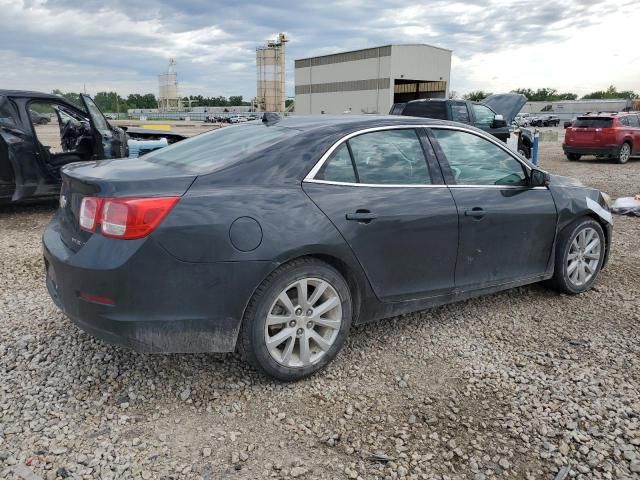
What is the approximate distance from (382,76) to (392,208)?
70522 millimetres

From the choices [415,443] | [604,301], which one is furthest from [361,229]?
[604,301]

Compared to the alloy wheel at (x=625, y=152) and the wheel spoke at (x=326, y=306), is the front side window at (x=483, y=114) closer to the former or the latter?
the alloy wheel at (x=625, y=152)

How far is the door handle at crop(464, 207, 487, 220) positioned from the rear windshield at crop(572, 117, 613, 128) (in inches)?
607

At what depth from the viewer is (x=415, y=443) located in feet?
8.52

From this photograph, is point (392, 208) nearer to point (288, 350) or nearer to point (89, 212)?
point (288, 350)

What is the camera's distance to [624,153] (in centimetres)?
1659

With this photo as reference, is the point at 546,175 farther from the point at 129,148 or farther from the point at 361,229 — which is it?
the point at 129,148

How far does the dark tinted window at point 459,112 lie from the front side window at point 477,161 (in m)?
9.40

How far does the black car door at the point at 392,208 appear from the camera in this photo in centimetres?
312

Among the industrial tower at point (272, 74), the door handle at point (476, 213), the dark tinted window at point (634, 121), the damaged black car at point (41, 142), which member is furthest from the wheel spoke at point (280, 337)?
the industrial tower at point (272, 74)

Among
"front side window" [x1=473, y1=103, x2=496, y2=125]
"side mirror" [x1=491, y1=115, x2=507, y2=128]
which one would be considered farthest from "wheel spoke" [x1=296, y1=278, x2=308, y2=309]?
"front side window" [x1=473, y1=103, x2=496, y2=125]

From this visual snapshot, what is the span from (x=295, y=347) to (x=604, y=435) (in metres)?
1.66

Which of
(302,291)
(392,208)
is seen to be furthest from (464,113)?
(302,291)

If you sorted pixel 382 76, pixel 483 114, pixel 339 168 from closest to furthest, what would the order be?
pixel 339 168 < pixel 483 114 < pixel 382 76
